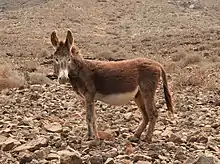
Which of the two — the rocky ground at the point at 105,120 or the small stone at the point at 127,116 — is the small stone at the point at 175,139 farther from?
the small stone at the point at 127,116

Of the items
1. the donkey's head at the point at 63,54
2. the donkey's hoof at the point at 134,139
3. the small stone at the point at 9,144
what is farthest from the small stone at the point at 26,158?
the donkey's hoof at the point at 134,139

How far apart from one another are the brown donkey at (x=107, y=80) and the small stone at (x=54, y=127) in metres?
0.70

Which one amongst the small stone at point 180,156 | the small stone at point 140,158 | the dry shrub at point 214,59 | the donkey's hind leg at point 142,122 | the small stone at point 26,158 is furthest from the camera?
the dry shrub at point 214,59

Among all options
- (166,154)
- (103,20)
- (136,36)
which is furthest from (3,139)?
(103,20)

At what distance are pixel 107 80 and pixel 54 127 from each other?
145cm

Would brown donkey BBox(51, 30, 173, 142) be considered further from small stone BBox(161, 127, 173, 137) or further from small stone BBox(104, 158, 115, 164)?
small stone BBox(104, 158, 115, 164)

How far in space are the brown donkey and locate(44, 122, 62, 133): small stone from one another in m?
0.70

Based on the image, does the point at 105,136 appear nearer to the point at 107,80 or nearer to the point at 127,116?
the point at 107,80

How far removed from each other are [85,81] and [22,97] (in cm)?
491

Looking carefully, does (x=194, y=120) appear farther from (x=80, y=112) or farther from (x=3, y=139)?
(x=3, y=139)

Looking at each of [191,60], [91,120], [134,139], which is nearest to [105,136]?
[91,120]

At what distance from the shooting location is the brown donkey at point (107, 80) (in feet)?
28.6

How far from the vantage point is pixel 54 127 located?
9.38m

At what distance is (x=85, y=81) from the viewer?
8.73 m
